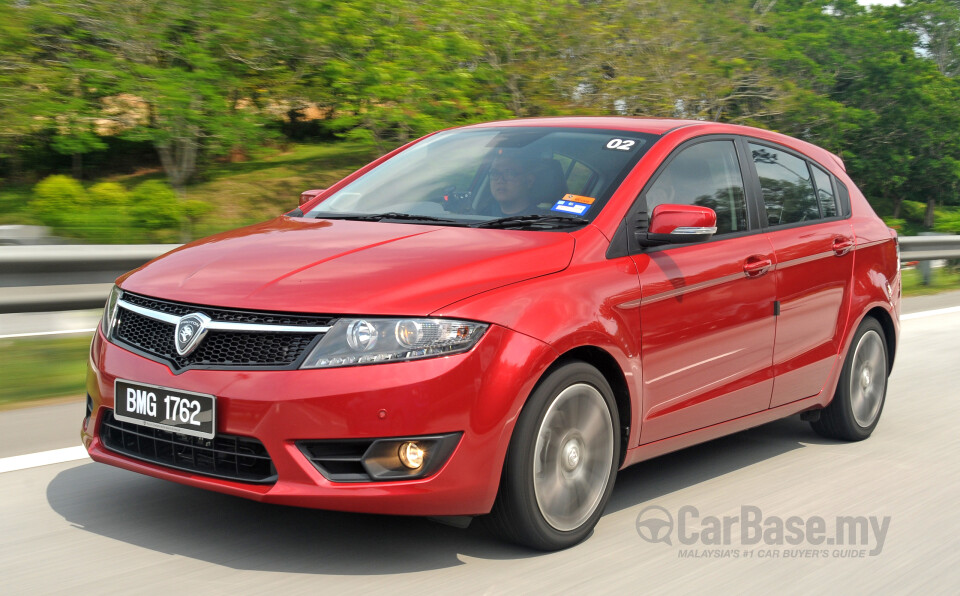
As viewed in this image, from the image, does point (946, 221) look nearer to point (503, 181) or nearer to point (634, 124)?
point (634, 124)

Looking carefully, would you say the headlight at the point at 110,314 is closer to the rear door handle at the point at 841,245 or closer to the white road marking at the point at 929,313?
the rear door handle at the point at 841,245

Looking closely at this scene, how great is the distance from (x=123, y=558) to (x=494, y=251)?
5.11 ft

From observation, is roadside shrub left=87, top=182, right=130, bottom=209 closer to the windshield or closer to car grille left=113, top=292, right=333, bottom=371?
the windshield

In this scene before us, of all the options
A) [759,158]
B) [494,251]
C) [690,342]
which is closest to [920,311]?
[759,158]

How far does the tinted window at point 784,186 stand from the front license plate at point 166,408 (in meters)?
2.80

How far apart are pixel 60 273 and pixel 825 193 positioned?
4329 millimetres

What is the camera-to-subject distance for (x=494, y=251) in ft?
12.4

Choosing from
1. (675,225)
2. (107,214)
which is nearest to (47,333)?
(675,225)

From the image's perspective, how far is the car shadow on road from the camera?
11.9 feet

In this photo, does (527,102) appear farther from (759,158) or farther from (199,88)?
(759,158)

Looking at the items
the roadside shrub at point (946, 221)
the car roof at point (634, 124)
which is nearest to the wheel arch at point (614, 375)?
the car roof at point (634, 124)

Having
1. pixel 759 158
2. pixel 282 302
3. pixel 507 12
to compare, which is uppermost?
pixel 507 12

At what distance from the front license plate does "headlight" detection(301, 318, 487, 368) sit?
36cm

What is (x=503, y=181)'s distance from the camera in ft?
15.0
